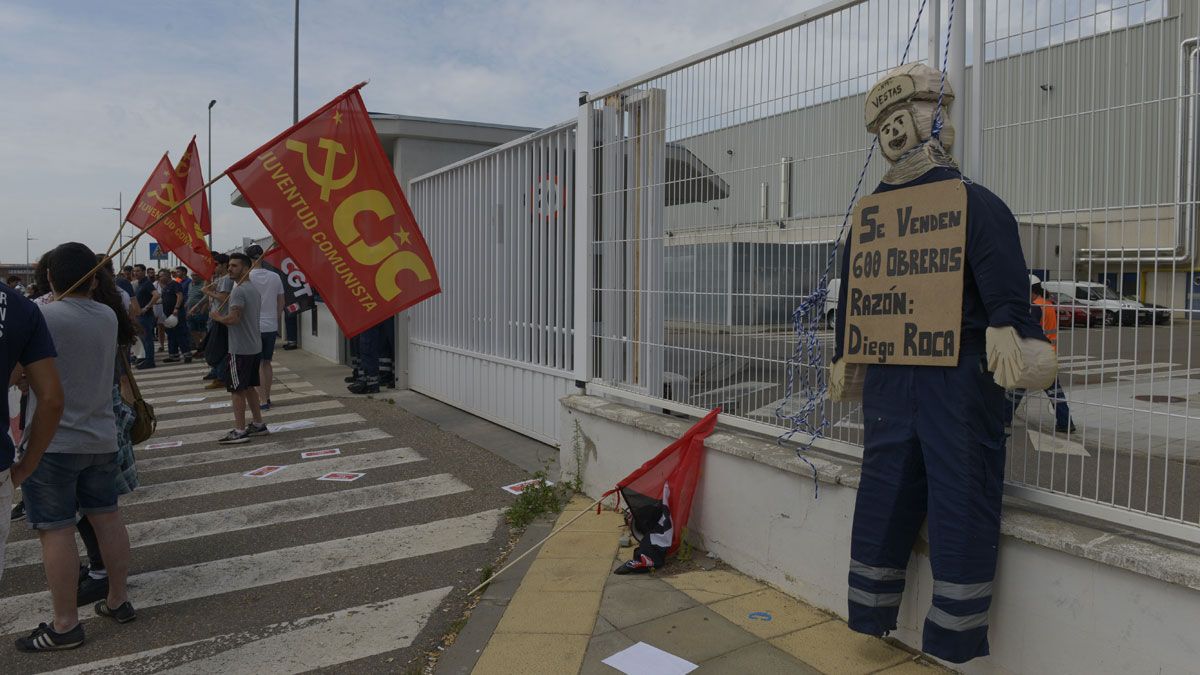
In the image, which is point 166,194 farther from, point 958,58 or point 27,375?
point 958,58

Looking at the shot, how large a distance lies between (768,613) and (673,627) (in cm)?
45

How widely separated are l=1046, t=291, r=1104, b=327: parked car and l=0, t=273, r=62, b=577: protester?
11.5ft

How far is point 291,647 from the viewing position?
3.66m

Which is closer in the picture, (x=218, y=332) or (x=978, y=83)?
(x=978, y=83)

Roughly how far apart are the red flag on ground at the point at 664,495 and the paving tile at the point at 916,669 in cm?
137

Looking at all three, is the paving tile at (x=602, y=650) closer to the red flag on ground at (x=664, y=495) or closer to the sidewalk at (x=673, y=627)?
the sidewalk at (x=673, y=627)

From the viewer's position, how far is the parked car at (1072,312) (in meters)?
2.68

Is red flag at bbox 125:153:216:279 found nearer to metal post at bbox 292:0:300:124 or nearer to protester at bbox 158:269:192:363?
protester at bbox 158:269:192:363

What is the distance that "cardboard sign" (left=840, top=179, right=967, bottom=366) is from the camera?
112 inches

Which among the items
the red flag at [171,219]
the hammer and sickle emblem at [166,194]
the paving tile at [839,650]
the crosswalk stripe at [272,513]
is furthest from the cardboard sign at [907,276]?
the hammer and sickle emblem at [166,194]

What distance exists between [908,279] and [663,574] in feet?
6.63

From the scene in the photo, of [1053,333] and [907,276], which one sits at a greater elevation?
[907,276]

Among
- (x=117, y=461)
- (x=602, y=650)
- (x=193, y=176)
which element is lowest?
(x=602, y=650)

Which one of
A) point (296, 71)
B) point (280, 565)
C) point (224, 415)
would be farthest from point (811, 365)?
point (296, 71)
